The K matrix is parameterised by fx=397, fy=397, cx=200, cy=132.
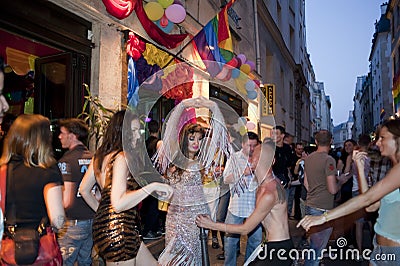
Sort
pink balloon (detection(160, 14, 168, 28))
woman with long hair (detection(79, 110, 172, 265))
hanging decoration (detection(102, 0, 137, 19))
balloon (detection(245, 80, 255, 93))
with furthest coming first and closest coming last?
pink balloon (detection(160, 14, 168, 28))
hanging decoration (detection(102, 0, 137, 19))
balloon (detection(245, 80, 255, 93))
woman with long hair (detection(79, 110, 172, 265))

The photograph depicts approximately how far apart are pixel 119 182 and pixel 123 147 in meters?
0.30

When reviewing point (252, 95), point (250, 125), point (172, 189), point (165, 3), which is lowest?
point (172, 189)

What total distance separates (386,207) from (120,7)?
5.12 m

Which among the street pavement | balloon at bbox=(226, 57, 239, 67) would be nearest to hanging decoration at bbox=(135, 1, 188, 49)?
balloon at bbox=(226, 57, 239, 67)

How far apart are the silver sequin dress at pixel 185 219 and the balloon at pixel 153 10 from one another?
14.1ft

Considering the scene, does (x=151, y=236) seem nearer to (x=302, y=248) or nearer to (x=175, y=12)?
(x=302, y=248)

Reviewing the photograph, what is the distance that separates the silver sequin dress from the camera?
354cm

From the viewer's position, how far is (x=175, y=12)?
23.0 feet

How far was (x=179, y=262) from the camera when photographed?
3482 millimetres

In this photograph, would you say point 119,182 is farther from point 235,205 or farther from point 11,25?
point 11,25

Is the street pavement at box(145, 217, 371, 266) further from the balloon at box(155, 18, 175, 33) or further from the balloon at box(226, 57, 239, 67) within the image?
the balloon at box(226, 57, 239, 67)

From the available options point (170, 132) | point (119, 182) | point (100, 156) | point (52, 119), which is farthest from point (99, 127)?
point (119, 182)

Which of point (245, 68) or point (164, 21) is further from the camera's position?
point (245, 68)
